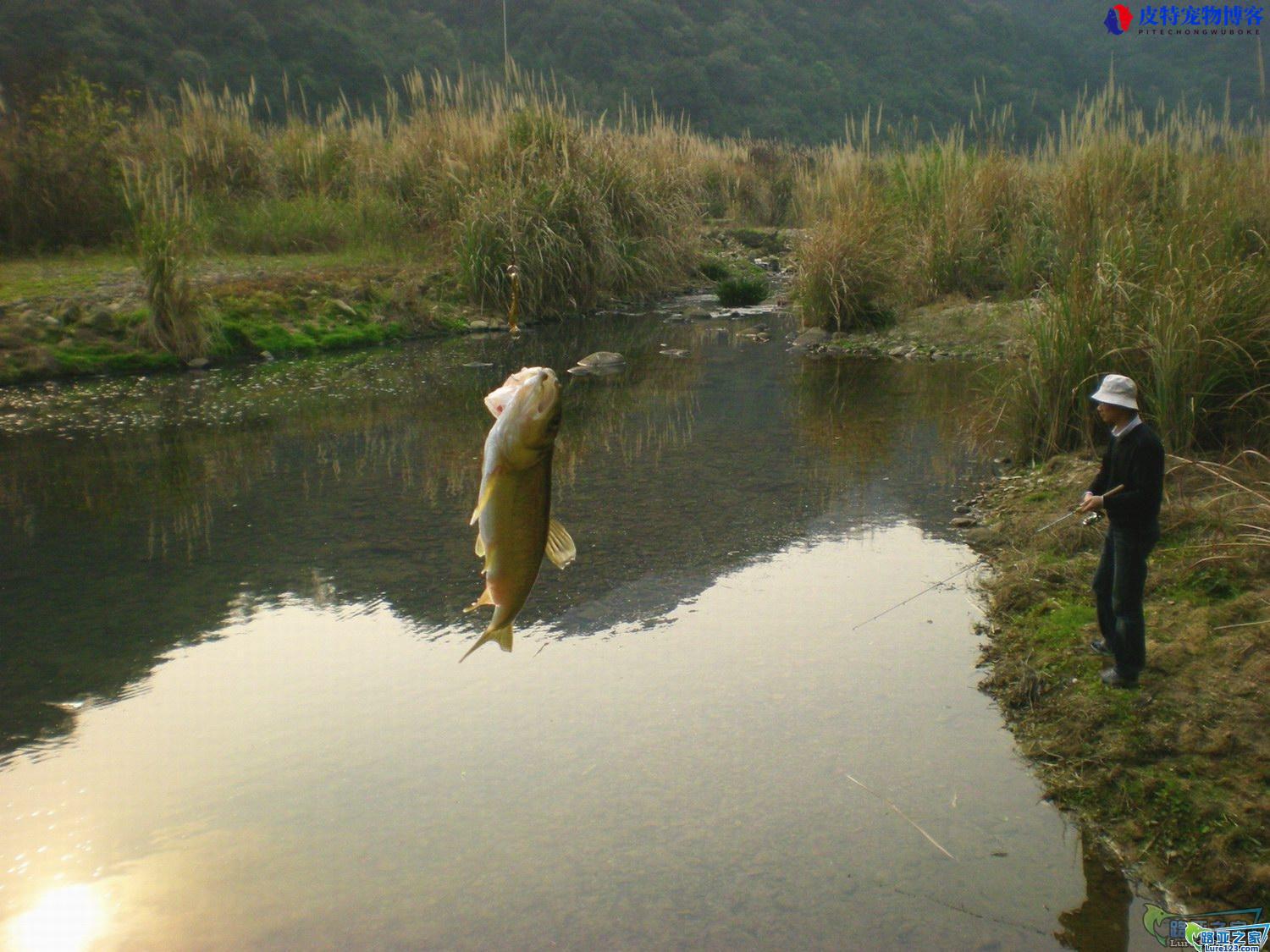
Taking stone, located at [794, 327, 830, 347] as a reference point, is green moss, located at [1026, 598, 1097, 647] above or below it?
below

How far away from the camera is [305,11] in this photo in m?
42.8

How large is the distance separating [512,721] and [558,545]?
2.10 metres

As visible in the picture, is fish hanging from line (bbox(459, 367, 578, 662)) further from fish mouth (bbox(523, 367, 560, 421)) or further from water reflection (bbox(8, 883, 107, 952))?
water reflection (bbox(8, 883, 107, 952))

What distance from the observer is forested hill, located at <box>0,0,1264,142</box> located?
35281mm

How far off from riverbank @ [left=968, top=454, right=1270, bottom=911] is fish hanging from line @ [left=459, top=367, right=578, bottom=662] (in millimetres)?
2179

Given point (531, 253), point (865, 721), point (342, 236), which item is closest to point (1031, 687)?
point (865, 721)

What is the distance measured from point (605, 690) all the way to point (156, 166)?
1289 cm

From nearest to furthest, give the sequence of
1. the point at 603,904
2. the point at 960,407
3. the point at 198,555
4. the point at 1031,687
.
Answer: the point at 603,904, the point at 1031,687, the point at 198,555, the point at 960,407

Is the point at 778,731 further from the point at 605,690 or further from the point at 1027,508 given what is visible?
the point at 1027,508

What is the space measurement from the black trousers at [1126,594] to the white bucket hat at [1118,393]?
44cm

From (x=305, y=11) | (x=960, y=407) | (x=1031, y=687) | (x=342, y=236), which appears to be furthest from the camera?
(x=305, y=11)

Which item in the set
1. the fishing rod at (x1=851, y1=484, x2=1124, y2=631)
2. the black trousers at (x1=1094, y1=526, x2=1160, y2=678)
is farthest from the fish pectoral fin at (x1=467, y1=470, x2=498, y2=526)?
the fishing rod at (x1=851, y1=484, x2=1124, y2=631)

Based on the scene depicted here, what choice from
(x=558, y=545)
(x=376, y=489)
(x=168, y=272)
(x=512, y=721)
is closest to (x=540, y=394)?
(x=558, y=545)

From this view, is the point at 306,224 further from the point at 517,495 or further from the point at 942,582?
the point at 517,495
